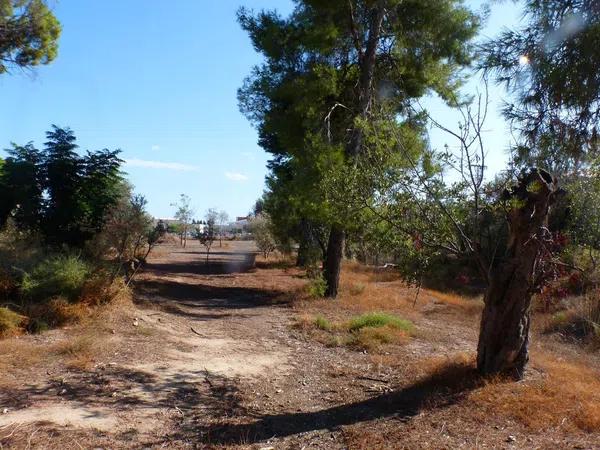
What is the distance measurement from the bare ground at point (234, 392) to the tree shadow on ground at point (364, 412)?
1 cm

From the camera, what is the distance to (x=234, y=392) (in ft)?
21.3

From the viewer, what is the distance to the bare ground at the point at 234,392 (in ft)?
16.4

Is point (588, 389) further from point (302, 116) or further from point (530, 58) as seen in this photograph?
point (302, 116)

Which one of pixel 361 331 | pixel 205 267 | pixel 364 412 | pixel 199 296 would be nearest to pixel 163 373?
pixel 364 412

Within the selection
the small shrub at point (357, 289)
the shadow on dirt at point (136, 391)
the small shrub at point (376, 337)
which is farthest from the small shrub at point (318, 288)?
the shadow on dirt at point (136, 391)

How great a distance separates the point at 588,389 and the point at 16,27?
12045 mm

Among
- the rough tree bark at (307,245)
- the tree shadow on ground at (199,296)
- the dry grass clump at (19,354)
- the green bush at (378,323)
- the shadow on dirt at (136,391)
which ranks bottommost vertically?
the shadow on dirt at (136,391)

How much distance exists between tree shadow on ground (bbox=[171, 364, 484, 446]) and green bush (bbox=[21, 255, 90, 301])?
219 inches

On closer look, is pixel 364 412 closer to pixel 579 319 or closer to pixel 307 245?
pixel 579 319

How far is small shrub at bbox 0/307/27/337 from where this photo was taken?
26.7ft

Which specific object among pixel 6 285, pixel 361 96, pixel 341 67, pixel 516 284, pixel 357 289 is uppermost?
pixel 341 67

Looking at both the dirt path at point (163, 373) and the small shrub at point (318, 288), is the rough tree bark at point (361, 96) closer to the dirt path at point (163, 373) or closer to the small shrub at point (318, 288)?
the small shrub at point (318, 288)

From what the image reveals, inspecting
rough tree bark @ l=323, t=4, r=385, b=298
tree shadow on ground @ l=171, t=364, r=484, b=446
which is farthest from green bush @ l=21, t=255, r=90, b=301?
rough tree bark @ l=323, t=4, r=385, b=298

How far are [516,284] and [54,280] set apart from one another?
7.71m
